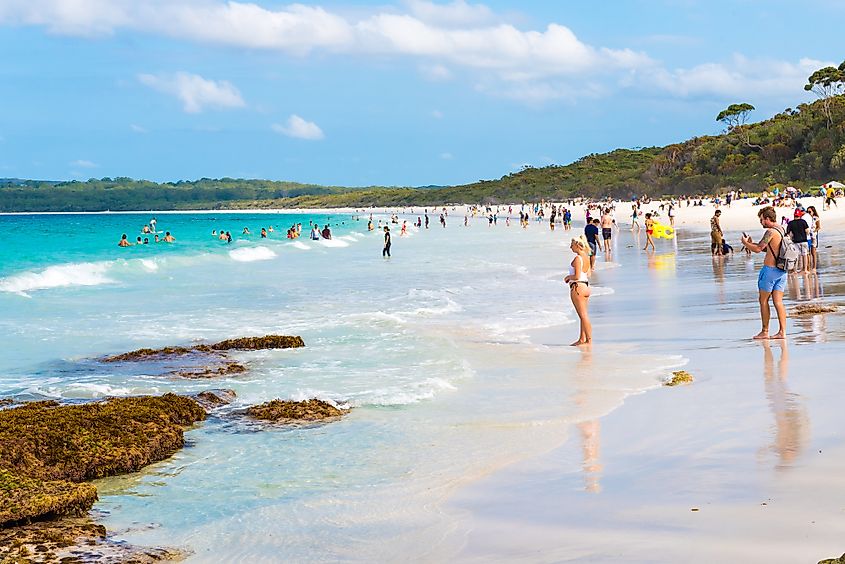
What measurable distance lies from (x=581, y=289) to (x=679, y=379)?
3.54 m

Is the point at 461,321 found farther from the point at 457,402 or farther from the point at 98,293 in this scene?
the point at 98,293

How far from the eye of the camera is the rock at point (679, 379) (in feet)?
31.4

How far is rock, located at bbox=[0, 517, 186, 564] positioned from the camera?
5176 millimetres

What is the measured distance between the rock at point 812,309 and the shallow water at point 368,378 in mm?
781

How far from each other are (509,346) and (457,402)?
3770 mm

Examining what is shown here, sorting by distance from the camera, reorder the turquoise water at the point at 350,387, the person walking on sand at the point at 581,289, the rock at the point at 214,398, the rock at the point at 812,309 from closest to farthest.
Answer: the turquoise water at the point at 350,387 < the rock at the point at 214,398 < the person walking on sand at the point at 581,289 < the rock at the point at 812,309

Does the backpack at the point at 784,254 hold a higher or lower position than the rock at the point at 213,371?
higher

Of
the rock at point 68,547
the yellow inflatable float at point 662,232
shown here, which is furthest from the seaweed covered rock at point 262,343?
the yellow inflatable float at point 662,232

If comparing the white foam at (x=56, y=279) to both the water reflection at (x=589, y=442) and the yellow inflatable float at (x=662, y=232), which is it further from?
the water reflection at (x=589, y=442)

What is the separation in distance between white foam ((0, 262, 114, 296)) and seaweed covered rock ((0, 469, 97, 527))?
25581mm

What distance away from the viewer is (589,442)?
742cm

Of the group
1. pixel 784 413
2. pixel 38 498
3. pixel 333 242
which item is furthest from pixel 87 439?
pixel 333 242

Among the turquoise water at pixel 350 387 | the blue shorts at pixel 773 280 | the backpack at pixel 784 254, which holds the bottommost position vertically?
the turquoise water at pixel 350 387

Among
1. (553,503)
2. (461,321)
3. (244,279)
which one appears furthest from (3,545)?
(244,279)
